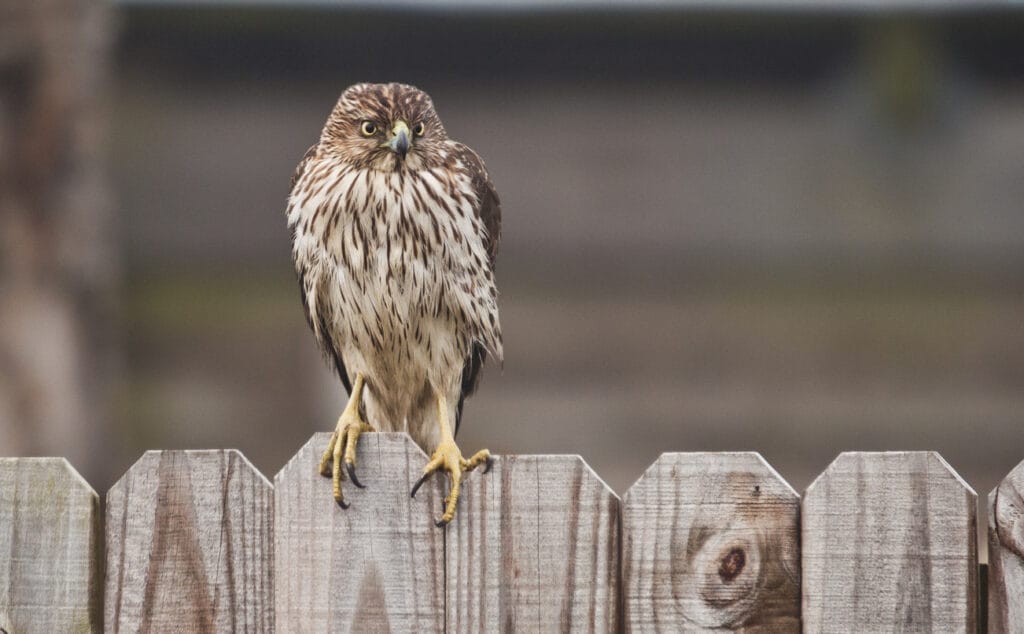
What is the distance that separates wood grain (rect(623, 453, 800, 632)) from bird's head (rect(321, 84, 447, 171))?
5.31 feet

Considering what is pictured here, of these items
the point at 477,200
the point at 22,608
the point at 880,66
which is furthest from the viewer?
the point at 880,66

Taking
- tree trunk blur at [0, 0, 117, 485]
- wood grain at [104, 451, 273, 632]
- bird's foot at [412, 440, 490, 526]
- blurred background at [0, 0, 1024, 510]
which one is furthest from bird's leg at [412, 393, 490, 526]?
tree trunk blur at [0, 0, 117, 485]

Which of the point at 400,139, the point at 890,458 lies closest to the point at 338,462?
the point at 890,458

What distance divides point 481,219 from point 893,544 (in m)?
1.75

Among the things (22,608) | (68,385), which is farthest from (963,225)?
(22,608)

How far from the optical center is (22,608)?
2451mm

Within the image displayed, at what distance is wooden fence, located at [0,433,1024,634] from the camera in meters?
2.30

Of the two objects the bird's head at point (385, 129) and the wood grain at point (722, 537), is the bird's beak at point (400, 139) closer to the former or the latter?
the bird's head at point (385, 129)

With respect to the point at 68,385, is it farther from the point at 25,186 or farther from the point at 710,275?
the point at 710,275

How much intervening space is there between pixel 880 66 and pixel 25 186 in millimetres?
4011

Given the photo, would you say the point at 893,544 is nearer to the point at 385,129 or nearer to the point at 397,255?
the point at 397,255

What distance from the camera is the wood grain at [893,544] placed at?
230cm

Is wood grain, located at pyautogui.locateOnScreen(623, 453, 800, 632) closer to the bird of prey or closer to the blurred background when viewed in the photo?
the bird of prey

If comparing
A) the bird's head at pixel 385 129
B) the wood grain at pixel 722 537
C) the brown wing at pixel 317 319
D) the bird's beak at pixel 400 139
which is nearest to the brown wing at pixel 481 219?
the bird's head at pixel 385 129
